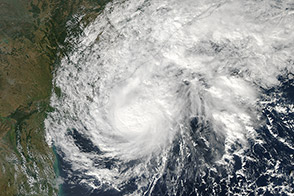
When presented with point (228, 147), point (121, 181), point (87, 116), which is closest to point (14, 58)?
point (87, 116)

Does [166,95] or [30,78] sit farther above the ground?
[30,78]

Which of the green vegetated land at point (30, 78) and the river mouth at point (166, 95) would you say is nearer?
the river mouth at point (166, 95)

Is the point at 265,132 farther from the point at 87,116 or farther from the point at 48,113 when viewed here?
the point at 48,113

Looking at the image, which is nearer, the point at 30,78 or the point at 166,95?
the point at 166,95

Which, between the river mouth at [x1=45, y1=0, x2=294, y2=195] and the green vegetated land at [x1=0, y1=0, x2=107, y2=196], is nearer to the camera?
the river mouth at [x1=45, y1=0, x2=294, y2=195]
